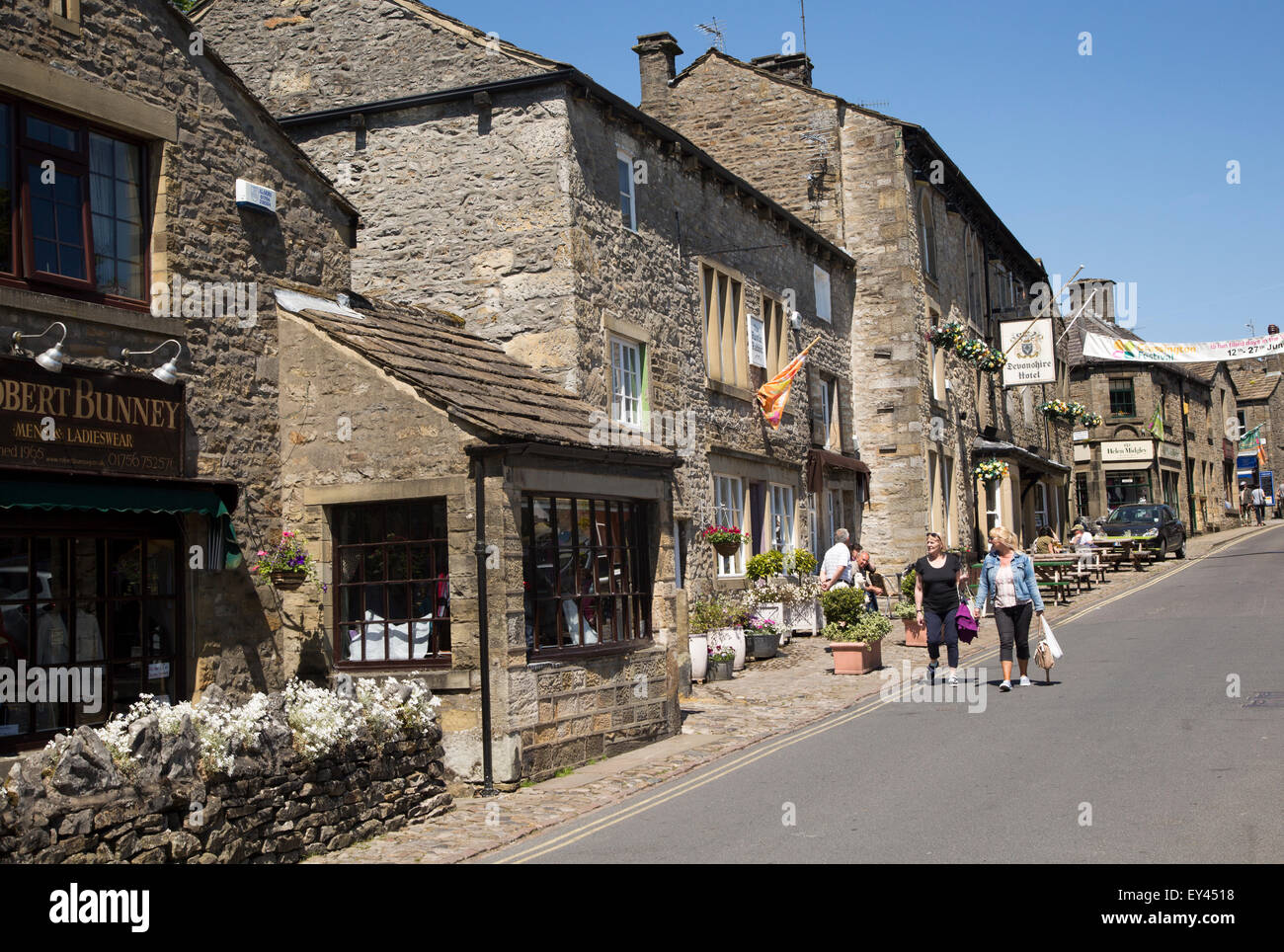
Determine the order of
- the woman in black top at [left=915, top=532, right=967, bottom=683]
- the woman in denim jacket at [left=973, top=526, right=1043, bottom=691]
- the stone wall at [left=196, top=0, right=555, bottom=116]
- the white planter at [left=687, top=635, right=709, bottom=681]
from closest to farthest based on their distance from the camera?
the woman in denim jacket at [left=973, top=526, right=1043, bottom=691] → the woman in black top at [left=915, top=532, right=967, bottom=683] → the stone wall at [left=196, top=0, right=555, bottom=116] → the white planter at [left=687, top=635, right=709, bottom=681]

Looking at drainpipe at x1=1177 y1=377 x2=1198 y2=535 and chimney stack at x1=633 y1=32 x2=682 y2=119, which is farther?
drainpipe at x1=1177 y1=377 x2=1198 y2=535

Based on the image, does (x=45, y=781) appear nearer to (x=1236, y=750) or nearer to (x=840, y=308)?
(x=1236, y=750)

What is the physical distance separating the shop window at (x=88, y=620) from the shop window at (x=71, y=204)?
6.68 feet

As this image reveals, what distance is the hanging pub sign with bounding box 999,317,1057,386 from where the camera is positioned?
35.9 meters

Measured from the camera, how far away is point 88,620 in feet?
32.2

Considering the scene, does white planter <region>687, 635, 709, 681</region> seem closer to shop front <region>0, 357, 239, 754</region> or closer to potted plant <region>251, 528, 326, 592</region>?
potted plant <region>251, 528, 326, 592</region>

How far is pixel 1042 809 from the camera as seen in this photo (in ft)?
27.1

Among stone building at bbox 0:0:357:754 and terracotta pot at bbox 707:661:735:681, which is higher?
stone building at bbox 0:0:357:754

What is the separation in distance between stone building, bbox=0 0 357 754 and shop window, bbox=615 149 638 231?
6.31 metres

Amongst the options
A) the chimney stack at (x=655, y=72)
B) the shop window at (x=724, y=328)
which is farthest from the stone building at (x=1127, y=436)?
the shop window at (x=724, y=328)

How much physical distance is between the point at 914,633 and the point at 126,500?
43.0ft
